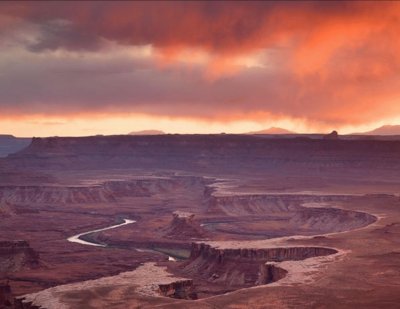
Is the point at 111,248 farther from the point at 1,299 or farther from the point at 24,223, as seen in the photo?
the point at 1,299

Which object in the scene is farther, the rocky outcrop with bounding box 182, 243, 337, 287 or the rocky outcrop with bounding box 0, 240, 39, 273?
the rocky outcrop with bounding box 0, 240, 39, 273

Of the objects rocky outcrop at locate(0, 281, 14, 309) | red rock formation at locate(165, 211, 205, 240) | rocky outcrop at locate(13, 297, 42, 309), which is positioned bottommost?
rocky outcrop at locate(0, 281, 14, 309)

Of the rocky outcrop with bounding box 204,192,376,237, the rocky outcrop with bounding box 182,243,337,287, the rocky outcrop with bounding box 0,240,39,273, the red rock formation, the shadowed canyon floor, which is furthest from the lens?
the rocky outcrop with bounding box 204,192,376,237

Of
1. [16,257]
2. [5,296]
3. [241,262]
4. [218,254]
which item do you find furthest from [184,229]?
[5,296]

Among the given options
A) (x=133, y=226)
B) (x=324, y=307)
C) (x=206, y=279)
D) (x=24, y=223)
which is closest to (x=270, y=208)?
(x=133, y=226)

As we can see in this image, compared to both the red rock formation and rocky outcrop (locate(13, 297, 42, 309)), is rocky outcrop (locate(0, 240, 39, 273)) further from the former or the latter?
rocky outcrop (locate(13, 297, 42, 309))

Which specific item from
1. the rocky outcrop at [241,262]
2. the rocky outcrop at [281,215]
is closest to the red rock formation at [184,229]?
the rocky outcrop at [281,215]

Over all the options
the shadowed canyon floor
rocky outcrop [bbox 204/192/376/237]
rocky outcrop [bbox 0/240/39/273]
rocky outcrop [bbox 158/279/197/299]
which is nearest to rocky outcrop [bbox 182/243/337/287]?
the shadowed canyon floor

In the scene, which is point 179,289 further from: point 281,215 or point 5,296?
point 281,215
